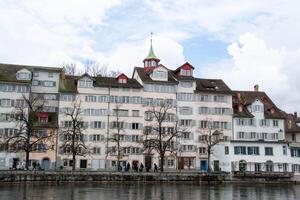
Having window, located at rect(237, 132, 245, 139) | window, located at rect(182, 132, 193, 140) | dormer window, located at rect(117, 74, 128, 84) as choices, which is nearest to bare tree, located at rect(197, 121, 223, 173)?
window, located at rect(182, 132, 193, 140)

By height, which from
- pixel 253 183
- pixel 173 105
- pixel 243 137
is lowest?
pixel 253 183

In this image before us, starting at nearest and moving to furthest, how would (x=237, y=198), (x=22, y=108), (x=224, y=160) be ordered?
(x=237, y=198) < (x=22, y=108) < (x=224, y=160)

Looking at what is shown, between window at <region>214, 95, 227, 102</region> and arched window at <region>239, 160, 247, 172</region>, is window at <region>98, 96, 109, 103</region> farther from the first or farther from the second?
arched window at <region>239, 160, 247, 172</region>

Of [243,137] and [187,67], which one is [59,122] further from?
[243,137]

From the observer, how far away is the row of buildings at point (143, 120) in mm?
84438

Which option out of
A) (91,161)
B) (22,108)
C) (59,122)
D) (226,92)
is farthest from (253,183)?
(22,108)

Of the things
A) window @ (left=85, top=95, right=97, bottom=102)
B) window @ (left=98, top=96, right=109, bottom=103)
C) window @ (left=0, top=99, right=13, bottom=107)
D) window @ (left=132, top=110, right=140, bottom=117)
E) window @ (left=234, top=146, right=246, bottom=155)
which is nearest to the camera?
window @ (left=0, top=99, right=13, bottom=107)

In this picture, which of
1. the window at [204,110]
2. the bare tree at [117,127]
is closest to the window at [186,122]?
the window at [204,110]

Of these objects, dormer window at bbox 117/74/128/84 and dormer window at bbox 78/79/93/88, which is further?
dormer window at bbox 117/74/128/84

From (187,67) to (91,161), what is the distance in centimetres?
2788

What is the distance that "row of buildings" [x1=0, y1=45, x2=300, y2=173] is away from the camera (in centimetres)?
8444

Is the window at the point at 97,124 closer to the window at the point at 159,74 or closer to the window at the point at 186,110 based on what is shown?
the window at the point at 159,74

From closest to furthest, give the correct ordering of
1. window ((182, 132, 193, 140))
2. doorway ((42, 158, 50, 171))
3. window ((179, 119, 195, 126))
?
doorway ((42, 158, 50, 171)) → window ((182, 132, 193, 140)) → window ((179, 119, 195, 126))

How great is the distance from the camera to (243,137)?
93.2m
